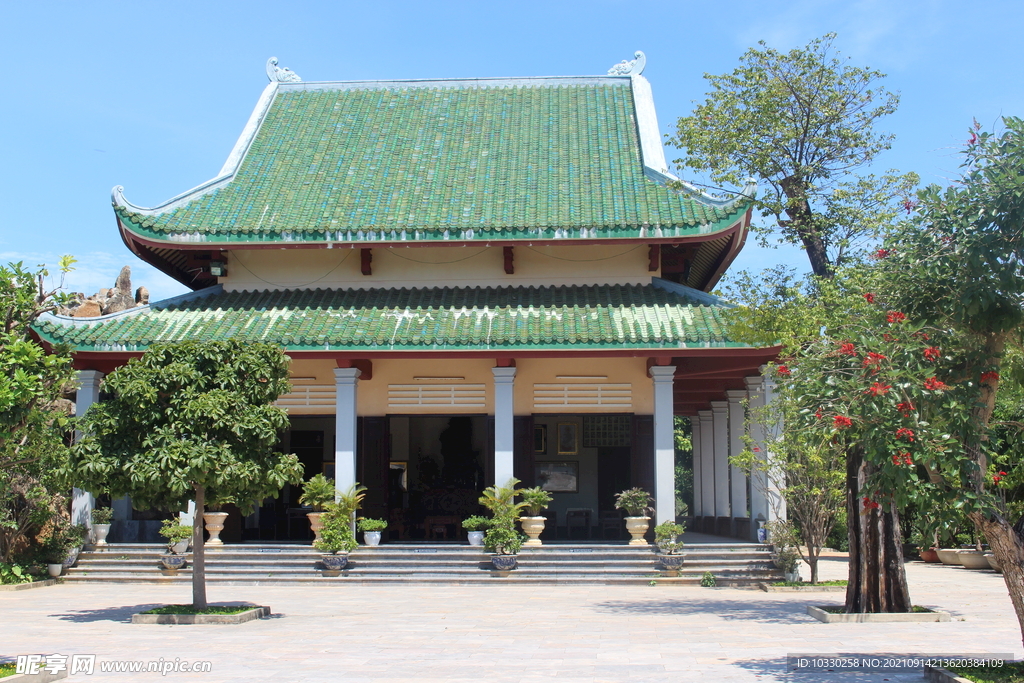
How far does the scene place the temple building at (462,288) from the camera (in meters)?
17.6

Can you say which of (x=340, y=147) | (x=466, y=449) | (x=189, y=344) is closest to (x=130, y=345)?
(x=189, y=344)

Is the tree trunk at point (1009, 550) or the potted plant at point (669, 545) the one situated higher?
the tree trunk at point (1009, 550)

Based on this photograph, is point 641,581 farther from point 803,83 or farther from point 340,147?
point 340,147

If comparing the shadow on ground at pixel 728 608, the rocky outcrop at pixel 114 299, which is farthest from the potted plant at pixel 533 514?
the rocky outcrop at pixel 114 299

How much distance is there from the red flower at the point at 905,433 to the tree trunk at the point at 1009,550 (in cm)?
91

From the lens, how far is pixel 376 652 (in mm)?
9617

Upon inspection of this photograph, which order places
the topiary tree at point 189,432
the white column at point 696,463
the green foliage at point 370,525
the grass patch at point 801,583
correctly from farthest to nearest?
the white column at point 696,463 < the green foliage at point 370,525 < the grass patch at point 801,583 < the topiary tree at point 189,432

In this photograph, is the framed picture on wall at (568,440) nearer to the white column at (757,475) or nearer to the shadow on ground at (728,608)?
the white column at (757,475)

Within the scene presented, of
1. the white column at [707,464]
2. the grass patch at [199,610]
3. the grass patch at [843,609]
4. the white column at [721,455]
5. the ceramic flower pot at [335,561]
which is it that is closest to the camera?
the grass patch at [843,609]

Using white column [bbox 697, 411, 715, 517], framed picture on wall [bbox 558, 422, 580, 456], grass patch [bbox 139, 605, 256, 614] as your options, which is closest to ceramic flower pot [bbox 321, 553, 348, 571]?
grass patch [bbox 139, 605, 256, 614]

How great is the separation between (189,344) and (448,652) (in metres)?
5.53

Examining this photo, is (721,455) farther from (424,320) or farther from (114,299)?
(114,299)

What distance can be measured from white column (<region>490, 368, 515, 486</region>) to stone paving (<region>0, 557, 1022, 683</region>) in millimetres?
2361

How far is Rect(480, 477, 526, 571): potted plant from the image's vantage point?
54.9 ft
